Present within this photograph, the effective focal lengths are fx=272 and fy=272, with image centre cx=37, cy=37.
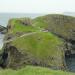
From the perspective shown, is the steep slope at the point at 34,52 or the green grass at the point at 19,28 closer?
the steep slope at the point at 34,52

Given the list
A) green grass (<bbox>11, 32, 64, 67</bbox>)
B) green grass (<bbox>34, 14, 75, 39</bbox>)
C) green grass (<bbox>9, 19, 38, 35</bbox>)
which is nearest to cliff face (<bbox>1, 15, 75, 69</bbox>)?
green grass (<bbox>11, 32, 64, 67</bbox>)

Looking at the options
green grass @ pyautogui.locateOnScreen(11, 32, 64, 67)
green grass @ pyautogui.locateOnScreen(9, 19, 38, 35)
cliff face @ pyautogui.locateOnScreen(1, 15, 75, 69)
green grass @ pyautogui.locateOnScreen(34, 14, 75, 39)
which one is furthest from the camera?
green grass @ pyautogui.locateOnScreen(34, 14, 75, 39)

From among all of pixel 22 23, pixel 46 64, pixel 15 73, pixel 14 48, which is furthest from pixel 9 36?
pixel 15 73

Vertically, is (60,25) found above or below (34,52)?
above

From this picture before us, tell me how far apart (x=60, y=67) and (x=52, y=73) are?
28661 mm

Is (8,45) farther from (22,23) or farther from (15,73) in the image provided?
(15,73)

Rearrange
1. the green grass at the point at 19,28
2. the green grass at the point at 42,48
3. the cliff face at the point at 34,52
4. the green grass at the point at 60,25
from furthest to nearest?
1. the green grass at the point at 60,25
2. the green grass at the point at 19,28
3. the green grass at the point at 42,48
4. the cliff face at the point at 34,52

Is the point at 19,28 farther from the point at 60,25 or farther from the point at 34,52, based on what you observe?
the point at 60,25

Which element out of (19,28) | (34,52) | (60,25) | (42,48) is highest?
(19,28)

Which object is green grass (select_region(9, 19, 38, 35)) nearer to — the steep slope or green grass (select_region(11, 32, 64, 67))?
the steep slope

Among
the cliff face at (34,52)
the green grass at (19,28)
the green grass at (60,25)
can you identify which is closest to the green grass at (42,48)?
the cliff face at (34,52)

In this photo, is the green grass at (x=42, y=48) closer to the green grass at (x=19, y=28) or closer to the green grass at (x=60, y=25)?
the green grass at (x=19, y=28)

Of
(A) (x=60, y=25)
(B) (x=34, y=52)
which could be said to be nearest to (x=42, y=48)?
(B) (x=34, y=52)

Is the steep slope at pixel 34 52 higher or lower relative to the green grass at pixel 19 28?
lower
